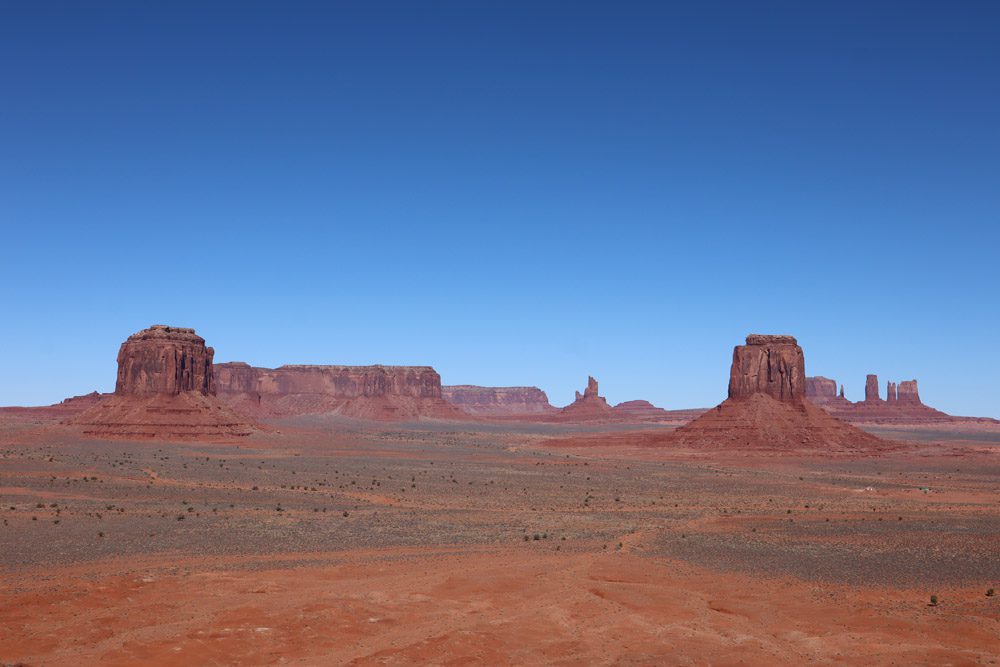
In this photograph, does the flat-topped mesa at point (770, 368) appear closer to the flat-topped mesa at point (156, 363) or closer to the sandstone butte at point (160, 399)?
the sandstone butte at point (160, 399)

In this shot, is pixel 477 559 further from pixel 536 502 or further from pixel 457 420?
pixel 457 420

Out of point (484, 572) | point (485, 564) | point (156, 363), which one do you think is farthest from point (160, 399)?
point (484, 572)

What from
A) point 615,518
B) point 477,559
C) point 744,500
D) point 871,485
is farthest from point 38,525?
point 871,485

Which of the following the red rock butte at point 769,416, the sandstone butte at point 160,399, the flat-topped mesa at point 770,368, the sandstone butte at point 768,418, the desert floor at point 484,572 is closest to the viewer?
the desert floor at point 484,572

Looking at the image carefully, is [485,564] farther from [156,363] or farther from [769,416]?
[156,363]

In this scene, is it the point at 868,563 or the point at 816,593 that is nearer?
the point at 816,593

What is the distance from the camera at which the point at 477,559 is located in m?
24.1

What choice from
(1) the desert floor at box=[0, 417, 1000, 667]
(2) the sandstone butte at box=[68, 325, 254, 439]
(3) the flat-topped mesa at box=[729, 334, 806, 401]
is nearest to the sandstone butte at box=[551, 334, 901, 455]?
(3) the flat-topped mesa at box=[729, 334, 806, 401]

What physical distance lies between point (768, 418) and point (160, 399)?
67.0 meters

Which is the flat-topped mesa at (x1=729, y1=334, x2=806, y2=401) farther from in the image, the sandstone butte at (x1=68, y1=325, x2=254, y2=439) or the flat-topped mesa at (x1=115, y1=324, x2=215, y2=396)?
the flat-topped mesa at (x1=115, y1=324, x2=215, y2=396)

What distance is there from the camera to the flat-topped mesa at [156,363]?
85.9 metres

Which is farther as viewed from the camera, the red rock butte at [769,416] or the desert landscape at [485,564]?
the red rock butte at [769,416]

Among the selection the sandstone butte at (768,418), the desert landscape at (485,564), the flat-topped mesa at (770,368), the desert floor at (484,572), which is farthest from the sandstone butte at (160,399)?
the flat-topped mesa at (770,368)

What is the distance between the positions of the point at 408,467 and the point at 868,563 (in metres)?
39.5
